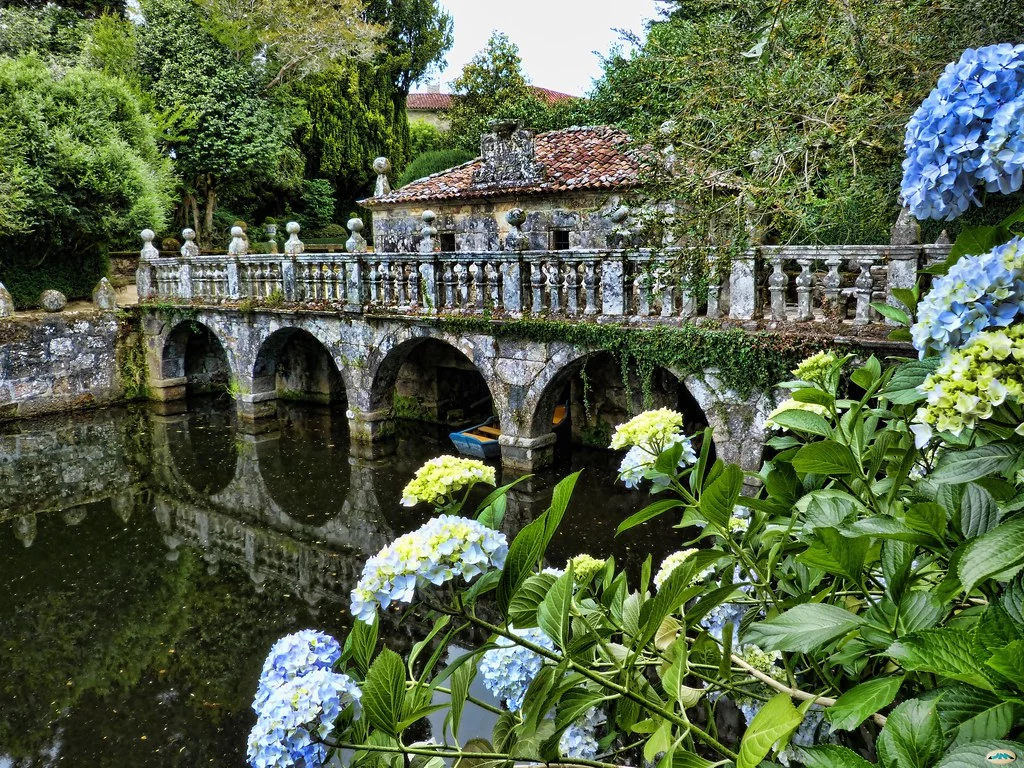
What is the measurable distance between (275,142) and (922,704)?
2394cm

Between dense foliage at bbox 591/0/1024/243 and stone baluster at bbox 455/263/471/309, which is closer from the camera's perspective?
dense foliage at bbox 591/0/1024/243

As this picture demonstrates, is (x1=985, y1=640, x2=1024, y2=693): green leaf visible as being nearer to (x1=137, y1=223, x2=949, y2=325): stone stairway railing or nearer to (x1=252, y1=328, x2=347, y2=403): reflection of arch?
(x1=137, y1=223, x2=949, y2=325): stone stairway railing

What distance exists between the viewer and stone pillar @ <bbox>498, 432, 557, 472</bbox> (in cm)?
1102

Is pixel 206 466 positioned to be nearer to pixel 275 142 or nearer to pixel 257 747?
pixel 257 747

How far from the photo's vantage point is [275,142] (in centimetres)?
2288

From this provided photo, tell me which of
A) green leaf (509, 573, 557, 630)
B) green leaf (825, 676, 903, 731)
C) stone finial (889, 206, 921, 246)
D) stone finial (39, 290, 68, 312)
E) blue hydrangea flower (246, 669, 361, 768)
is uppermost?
stone finial (889, 206, 921, 246)

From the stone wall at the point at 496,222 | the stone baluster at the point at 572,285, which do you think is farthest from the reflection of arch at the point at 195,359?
the stone baluster at the point at 572,285

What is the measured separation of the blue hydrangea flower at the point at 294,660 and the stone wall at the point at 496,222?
10.6 meters

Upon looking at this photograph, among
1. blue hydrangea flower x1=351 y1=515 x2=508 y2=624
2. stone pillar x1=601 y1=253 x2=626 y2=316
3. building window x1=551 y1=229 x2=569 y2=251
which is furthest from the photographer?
building window x1=551 y1=229 x2=569 y2=251

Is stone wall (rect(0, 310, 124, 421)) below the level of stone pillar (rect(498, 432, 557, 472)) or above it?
above

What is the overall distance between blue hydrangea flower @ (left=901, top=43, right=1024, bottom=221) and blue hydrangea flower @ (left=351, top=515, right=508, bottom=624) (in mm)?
1236

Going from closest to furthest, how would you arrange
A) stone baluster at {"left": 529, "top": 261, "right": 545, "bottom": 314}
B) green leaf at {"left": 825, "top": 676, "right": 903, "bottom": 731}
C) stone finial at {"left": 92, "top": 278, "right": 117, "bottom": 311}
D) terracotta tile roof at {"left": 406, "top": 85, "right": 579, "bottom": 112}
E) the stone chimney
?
green leaf at {"left": 825, "top": 676, "right": 903, "bottom": 731} < stone baluster at {"left": 529, "top": 261, "right": 545, "bottom": 314} < the stone chimney < stone finial at {"left": 92, "top": 278, "right": 117, "bottom": 311} < terracotta tile roof at {"left": 406, "top": 85, "right": 579, "bottom": 112}

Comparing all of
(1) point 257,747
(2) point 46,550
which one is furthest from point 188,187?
(1) point 257,747

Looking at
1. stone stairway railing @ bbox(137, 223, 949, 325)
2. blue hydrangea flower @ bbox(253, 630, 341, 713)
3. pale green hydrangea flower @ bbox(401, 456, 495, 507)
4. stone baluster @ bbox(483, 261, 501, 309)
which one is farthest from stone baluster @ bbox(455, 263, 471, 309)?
blue hydrangea flower @ bbox(253, 630, 341, 713)
